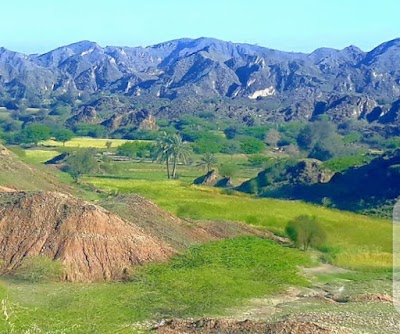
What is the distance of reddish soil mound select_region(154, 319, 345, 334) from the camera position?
24906 mm

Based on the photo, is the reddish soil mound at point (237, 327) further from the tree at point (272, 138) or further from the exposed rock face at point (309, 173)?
the tree at point (272, 138)

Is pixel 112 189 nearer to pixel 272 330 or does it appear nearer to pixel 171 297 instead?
pixel 171 297

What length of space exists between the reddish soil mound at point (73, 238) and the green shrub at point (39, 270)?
1.35 ft

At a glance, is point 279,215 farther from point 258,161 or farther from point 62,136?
point 62,136

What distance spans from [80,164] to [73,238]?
152 feet

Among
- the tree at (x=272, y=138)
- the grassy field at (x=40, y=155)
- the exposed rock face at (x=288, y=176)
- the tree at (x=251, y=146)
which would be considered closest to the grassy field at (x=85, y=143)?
the grassy field at (x=40, y=155)

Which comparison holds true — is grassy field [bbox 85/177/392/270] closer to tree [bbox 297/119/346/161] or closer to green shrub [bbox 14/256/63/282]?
green shrub [bbox 14/256/63/282]

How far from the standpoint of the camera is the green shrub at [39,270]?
108ft

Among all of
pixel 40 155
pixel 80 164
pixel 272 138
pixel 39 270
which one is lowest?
pixel 272 138

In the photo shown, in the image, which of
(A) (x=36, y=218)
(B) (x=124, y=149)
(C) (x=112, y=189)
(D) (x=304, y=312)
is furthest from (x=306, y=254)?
(B) (x=124, y=149)

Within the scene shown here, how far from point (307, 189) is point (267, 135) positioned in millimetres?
62264

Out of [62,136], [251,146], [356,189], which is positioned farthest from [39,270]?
[62,136]

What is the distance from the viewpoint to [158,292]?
31.5 meters

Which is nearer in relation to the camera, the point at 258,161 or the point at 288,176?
the point at 288,176
